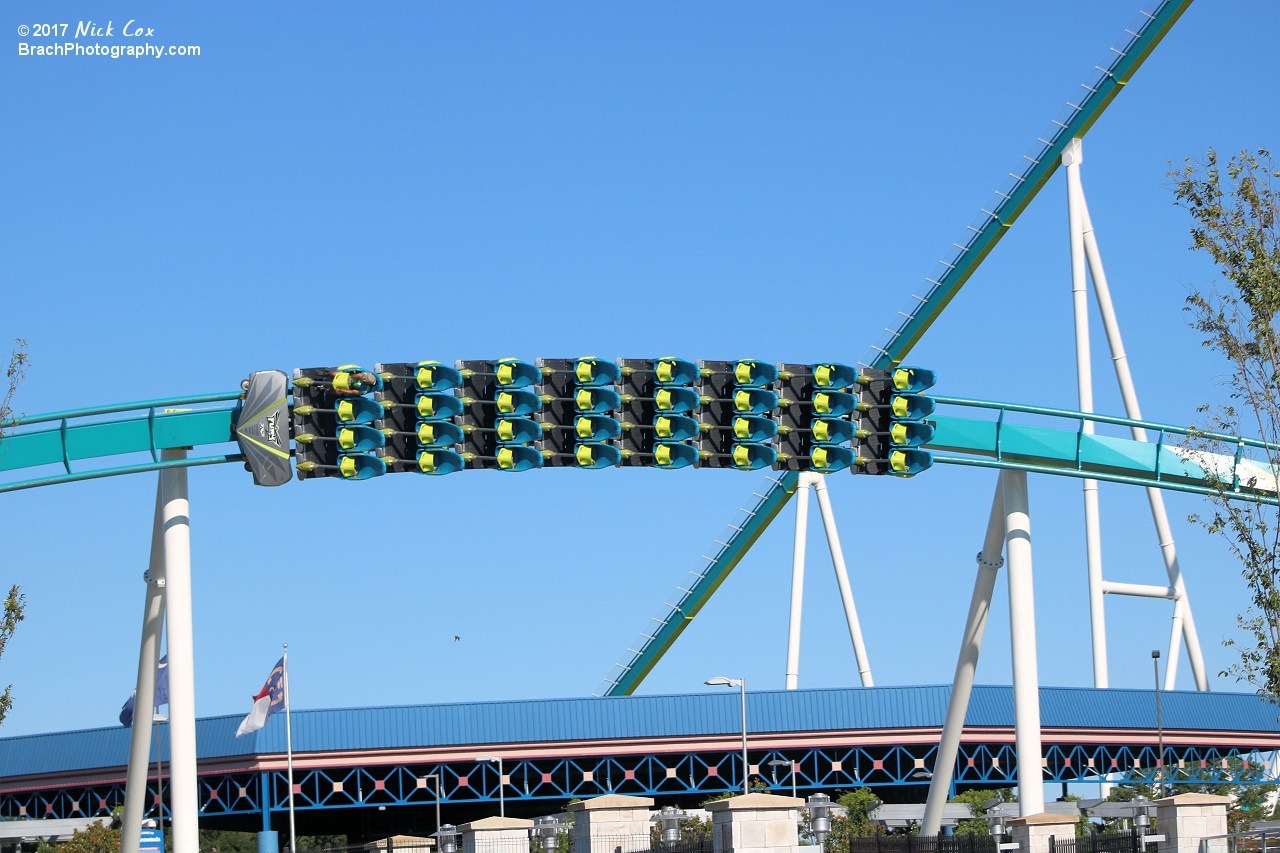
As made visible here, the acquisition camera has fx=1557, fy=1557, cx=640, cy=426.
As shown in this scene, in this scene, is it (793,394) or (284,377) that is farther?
(793,394)

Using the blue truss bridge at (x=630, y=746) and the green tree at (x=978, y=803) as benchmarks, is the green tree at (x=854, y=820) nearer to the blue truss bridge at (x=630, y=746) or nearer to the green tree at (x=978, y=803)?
the blue truss bridge at (x=630, y=746)

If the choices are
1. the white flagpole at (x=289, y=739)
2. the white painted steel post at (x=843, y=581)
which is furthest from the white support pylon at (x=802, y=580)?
the white flagpole at (x=289, y=739)

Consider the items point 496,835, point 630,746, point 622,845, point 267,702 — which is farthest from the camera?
point 630,746

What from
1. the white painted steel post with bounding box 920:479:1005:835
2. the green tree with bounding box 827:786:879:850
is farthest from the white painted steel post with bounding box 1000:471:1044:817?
the green tree with bounding box 827:786:879:850

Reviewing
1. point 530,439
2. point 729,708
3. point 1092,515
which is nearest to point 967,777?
point 729,708

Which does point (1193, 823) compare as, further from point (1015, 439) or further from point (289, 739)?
point (289, 739)

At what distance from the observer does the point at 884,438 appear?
30.4 metres

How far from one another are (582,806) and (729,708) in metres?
27.7

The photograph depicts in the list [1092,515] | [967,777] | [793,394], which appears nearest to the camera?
[793,394]

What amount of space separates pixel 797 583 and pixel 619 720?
26.1ft

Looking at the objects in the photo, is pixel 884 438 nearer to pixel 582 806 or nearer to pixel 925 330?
pixel 582 806

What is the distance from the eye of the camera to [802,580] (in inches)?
2185

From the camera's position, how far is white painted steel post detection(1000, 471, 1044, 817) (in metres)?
30.4

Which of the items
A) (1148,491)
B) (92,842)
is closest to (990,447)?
(1148,491)
